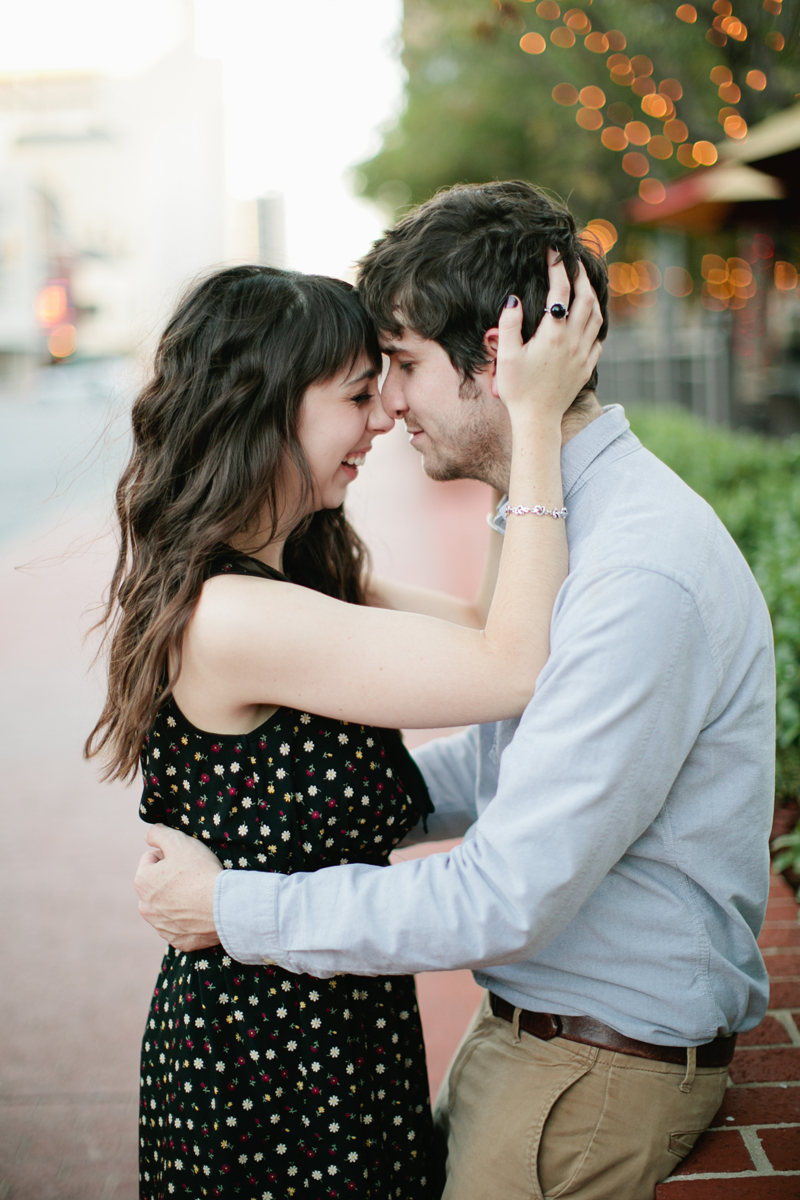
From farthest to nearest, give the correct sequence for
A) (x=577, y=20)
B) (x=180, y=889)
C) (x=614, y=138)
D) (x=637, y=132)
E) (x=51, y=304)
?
(x=51, y=304)
(x=614, y=138)
(x=637, y=132)
(x=577, y=20)
(x=180, y=889)

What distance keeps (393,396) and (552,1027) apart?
1274 mm

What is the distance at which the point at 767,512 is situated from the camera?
5617mm

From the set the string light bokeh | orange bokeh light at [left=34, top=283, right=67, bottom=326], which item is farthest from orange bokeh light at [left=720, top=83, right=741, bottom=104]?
orange bokeh light at [left=34, top=283, right=67, bottom=326]

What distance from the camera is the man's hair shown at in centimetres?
192

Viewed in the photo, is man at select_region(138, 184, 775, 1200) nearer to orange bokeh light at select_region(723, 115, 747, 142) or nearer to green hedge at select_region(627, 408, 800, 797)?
green hedge at select_region(627, 408, 800, 797)

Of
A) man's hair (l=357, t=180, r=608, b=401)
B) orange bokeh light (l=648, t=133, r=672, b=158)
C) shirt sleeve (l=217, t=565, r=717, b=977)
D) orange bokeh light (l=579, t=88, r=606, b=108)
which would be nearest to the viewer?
shirt sleeve (l=217, t=565, r=717, b=977)

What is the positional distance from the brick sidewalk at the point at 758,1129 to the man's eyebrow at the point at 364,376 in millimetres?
1589

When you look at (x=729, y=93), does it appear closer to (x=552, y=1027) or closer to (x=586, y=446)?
(x=586, y=446)

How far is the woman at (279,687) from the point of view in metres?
1.74

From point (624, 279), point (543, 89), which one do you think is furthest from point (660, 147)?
point (624, 279)

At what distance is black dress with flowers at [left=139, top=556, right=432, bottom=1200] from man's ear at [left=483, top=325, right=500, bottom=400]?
0.59m

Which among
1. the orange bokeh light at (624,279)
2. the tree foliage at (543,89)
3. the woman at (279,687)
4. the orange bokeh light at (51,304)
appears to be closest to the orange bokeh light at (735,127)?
the tree foliage at (543,89)

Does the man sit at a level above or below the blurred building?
below

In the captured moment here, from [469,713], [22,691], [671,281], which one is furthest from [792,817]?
[671,281]
